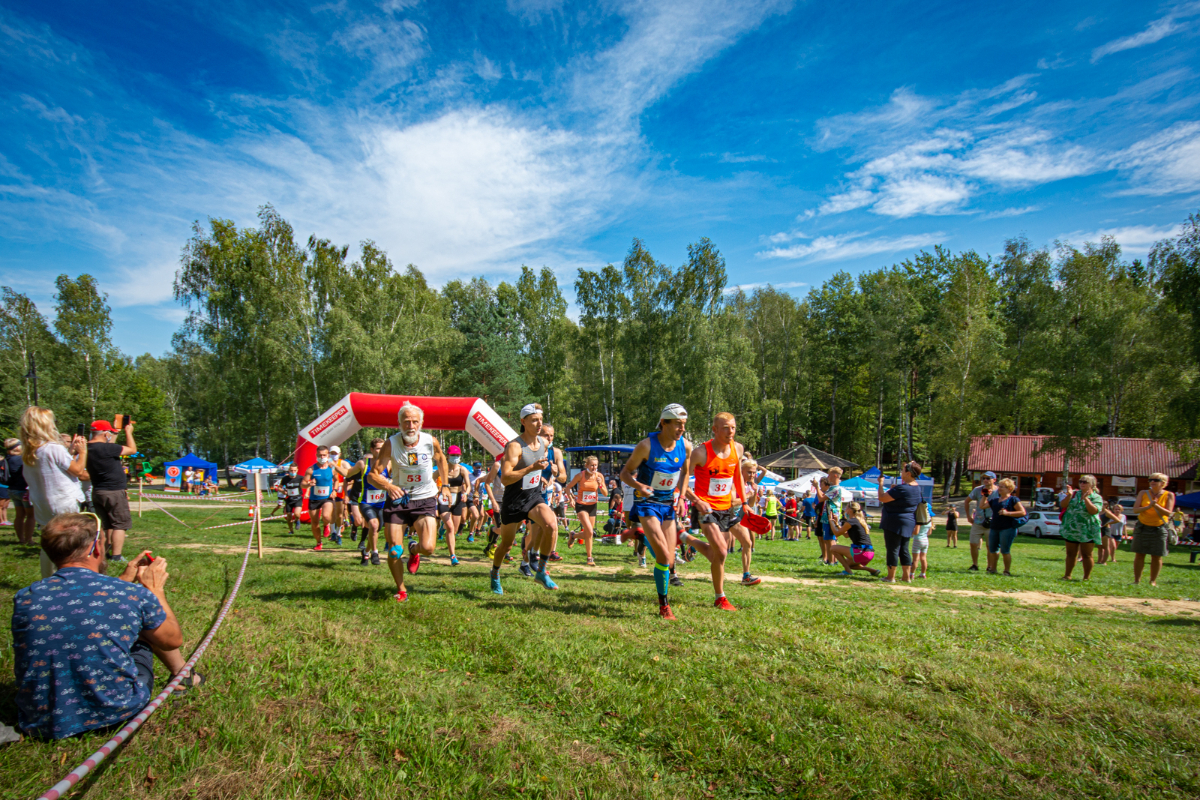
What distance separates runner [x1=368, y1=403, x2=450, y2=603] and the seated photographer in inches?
113

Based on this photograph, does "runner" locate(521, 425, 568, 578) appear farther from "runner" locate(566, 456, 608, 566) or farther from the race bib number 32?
the race bib number 32

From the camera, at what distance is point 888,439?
5091 centimetres

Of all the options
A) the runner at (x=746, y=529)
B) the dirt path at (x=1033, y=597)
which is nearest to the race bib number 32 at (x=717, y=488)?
the runner at (x=746, y=529)

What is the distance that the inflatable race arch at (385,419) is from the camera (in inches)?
688

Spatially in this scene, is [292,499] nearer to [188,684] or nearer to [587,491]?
[587,491]

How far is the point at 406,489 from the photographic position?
5.97 m

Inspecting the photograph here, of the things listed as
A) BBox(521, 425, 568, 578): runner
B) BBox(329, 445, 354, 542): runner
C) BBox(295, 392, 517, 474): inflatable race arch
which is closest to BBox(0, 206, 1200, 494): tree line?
BBox(295, 392, 517, 474): inflatable race arch

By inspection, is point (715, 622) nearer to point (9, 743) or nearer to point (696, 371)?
point (9, 743)

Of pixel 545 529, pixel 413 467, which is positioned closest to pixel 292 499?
pixel 413 467

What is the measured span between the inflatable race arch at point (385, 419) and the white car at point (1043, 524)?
21823mm

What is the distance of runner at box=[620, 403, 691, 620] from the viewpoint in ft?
19.3

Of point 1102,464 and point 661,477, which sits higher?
point 661,477

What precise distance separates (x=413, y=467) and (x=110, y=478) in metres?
4.02

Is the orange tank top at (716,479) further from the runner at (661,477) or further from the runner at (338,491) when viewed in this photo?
the runner at (338,491)
